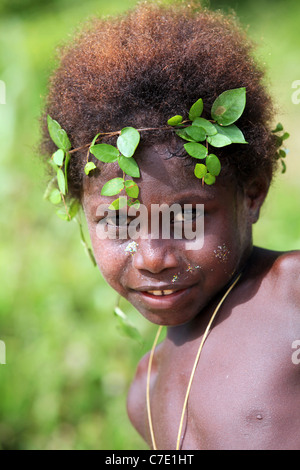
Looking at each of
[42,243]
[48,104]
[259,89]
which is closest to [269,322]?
[259,89]

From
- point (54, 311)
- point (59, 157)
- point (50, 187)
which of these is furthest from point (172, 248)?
point (54, 311)

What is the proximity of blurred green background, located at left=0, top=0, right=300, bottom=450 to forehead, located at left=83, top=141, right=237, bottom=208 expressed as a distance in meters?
0.41

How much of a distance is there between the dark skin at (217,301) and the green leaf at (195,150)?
0.04m

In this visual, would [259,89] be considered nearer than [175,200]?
No

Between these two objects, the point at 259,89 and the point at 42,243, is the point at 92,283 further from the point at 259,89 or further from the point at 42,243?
the point at 259,89

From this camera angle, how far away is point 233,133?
55.7 inches

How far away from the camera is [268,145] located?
5.08ft

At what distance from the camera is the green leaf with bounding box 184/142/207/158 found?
137 centimetres

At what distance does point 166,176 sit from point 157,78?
0.74 ft

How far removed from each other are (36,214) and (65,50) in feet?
7.37

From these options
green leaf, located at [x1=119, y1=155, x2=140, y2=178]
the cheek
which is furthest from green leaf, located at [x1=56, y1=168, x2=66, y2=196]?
green leaf, located at [x1=119, y1=155, x2=140, y2=178]

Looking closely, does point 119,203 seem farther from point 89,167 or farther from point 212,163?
point 212,163

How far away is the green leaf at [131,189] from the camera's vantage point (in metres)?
1.37

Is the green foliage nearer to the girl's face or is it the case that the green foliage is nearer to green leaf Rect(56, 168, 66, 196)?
the girl's face
